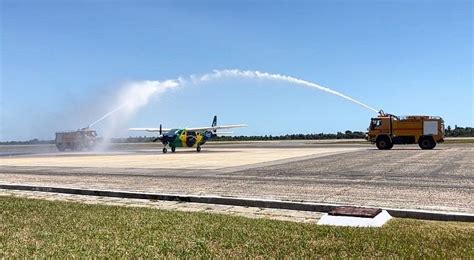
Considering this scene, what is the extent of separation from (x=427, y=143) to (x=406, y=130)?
1983 mm

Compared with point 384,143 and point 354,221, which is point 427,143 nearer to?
point 384,143

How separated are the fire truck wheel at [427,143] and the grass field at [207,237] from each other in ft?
111

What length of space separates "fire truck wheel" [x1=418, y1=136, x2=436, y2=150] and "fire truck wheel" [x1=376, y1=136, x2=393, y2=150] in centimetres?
249

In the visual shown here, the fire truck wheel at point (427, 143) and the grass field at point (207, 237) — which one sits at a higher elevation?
the fire truck wheel at point (427, 143)

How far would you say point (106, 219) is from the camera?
29.3 ft

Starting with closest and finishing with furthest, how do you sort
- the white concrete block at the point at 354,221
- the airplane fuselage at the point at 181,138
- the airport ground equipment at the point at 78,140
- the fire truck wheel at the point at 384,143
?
the white concrete block at the point at 354,221 → the fire truck wheel at the point at 384,143 → the airplane fuselage at the point at 181,138 → the airport ground equipment at the point at 78,140

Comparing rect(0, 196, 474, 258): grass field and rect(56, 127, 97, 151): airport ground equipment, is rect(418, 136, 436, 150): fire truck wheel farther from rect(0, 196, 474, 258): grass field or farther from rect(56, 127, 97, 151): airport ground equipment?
rect(56, 127, 97, 151): airport ground equipment

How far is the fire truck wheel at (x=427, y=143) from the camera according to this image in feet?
131

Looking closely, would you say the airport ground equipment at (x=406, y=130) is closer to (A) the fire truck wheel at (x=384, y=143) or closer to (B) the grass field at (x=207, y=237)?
(A) the fire truck wheel at (x=384, y=143)

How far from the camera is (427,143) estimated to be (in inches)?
1585

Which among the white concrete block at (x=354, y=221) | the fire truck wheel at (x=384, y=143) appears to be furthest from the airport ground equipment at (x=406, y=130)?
the white concrete block at (x=354, y=221)

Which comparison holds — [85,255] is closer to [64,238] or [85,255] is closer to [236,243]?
[64,238]

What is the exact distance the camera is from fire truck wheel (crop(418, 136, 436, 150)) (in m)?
40.1

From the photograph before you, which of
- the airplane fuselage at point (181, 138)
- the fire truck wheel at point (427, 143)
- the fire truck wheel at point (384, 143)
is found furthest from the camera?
the airplane fuselage at point (181, 138)
